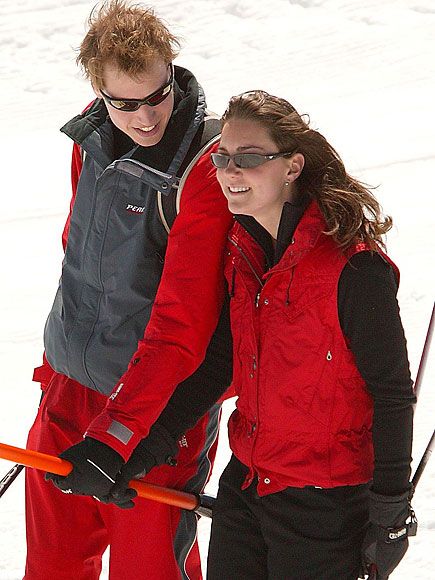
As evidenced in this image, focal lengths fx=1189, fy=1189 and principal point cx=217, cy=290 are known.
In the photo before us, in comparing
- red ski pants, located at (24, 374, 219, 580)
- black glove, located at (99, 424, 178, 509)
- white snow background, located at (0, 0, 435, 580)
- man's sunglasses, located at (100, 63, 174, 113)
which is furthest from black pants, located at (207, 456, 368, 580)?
white snow background, located at (0, 0, 435, 580)

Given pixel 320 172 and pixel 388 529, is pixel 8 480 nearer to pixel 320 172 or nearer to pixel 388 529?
pixel 388 529

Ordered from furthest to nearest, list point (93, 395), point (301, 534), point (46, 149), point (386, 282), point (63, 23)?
point (63, 23), point (46, 149), point (93, 395), point (301, 534), point (386, 282)

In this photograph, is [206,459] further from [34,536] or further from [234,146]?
[234,146]

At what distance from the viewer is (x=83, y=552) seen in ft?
11.8

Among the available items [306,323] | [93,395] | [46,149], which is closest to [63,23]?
[46,149]

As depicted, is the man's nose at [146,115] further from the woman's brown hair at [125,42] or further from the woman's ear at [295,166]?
the woman's ear at [295,166]

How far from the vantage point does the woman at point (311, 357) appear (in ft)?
9.20

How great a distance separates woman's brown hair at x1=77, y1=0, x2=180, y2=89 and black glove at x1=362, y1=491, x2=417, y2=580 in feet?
4.07

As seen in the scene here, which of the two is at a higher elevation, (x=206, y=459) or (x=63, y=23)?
(x=206, y=459)

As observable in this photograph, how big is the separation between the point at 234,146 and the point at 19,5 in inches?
349

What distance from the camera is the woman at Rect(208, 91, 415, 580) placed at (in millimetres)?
2805

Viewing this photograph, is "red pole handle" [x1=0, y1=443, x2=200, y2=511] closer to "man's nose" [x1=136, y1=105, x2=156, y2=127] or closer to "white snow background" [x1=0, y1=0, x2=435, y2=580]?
"man's nose" [x1=136, y1=105, x2=156, y2=127]

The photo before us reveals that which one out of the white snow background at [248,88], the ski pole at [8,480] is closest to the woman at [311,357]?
the ski pole at [8,480]

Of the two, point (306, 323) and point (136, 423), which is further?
point (136, 423)
